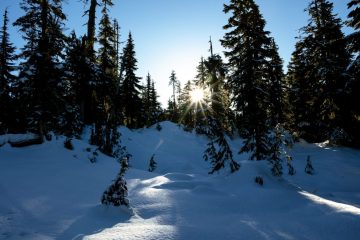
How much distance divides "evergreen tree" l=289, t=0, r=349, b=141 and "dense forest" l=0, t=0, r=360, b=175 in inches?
3.2

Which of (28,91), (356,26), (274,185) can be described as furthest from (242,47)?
(28,91)

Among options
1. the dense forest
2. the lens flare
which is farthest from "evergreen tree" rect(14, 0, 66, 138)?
the lens flare

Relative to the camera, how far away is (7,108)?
41.6ft

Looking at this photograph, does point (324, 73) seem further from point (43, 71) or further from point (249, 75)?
point (43, 71)

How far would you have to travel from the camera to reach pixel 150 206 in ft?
18.2

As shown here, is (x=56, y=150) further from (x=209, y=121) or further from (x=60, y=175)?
(x=209, y=121)

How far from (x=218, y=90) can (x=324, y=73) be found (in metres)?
12.6

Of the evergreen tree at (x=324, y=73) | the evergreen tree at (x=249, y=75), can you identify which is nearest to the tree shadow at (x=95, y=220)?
the evergreen tree at (x=249, y=75)

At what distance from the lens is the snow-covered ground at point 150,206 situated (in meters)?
4.25

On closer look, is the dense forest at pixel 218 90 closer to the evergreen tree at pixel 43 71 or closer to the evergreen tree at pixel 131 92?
the evergreen tree at pixel 43 71

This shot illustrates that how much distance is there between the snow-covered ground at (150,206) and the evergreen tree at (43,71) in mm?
1450

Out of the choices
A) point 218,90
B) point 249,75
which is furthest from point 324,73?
point 218,90

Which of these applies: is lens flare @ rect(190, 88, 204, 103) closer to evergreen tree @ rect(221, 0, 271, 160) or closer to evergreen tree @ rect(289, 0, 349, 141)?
evergreen tree @ rect(221, 0, 271, 160)

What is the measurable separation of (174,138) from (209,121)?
16398mm
